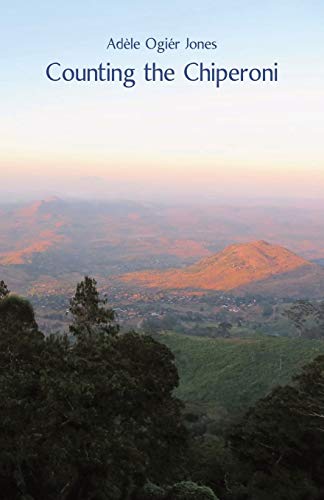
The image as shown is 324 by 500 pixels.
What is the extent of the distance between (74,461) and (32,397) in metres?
3.22

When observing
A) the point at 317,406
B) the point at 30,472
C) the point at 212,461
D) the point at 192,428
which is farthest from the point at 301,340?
the point at 30,472

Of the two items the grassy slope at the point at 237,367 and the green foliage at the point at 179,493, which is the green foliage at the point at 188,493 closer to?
the green foliage at the point at 179,493

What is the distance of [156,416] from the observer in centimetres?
2377

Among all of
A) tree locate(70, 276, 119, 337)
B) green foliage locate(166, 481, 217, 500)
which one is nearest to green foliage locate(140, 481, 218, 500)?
green foliage locate(166, 481, 217, 500)

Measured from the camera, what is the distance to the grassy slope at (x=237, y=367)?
102m

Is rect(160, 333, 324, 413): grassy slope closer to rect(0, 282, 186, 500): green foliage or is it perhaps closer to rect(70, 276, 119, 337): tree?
rect(70, 276, 119, 337): tree

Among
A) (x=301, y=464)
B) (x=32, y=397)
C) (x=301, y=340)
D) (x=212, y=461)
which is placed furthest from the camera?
(x=301, y=340)

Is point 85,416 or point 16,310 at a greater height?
point 16,310

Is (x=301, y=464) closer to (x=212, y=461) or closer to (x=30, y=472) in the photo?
(x=212, y=461)

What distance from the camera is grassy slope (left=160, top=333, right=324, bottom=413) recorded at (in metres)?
102

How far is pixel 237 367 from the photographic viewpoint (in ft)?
376

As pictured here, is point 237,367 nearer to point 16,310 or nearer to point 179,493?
point 179,493

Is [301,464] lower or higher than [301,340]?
higher

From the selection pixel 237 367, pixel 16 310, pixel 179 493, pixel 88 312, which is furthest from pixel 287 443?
pixel 237 367
